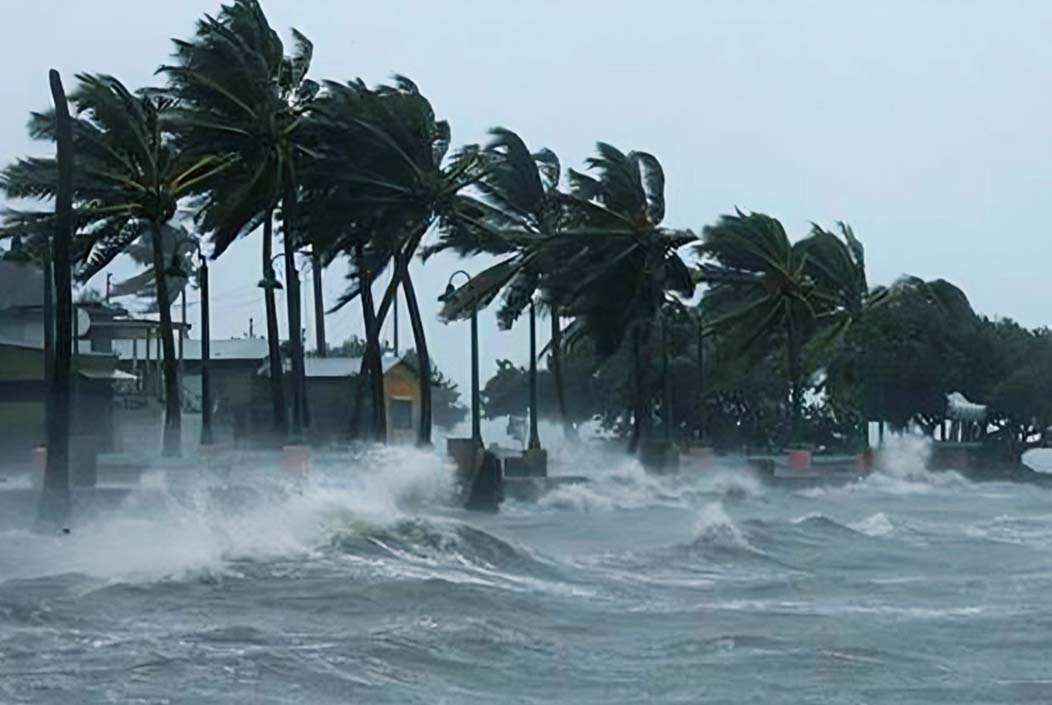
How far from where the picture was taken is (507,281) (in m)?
51.6

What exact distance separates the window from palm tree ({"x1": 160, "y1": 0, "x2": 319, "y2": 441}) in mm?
14409

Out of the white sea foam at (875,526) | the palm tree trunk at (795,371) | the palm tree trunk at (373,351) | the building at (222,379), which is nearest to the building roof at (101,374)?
the building at (222,379)

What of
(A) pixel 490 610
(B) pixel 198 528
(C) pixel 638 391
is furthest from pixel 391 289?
(A) pixel 490 610

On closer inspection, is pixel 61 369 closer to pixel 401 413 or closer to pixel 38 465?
pixel 38 465

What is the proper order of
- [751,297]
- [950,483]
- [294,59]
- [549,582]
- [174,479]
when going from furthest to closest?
[751,297]
[950,483]
[294,59]
[174,479]
[549,582]

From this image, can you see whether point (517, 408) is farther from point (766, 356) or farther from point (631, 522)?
point (631, 522)

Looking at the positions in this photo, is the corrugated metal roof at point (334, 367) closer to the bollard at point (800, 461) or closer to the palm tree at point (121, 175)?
the bollard at point (800, 461)

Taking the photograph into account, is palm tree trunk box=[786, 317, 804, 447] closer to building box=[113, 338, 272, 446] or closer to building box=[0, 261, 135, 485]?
building box=[113, 338, 272, 446]

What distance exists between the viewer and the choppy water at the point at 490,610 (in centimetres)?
1224

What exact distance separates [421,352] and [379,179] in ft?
12.6

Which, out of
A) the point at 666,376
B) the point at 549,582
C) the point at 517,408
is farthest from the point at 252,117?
the point at 517,408

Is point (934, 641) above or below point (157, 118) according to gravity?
below

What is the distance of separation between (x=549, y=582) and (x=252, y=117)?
22216mm

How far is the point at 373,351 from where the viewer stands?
41.9 meters
